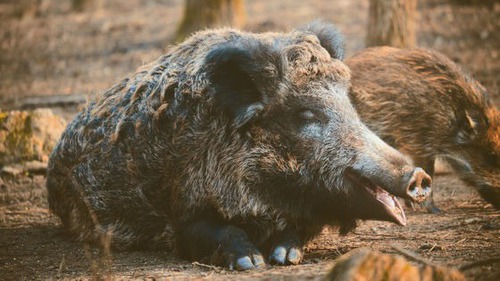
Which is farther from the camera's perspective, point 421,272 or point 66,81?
point 66,81

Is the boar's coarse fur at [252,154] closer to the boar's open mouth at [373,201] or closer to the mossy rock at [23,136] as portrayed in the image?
the boar's open mouth at [373,201]

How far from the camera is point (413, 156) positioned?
7.02m

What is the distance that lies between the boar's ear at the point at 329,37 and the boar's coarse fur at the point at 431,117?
54.1 inches

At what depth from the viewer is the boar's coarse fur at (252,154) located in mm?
4895

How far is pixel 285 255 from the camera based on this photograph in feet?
16.2

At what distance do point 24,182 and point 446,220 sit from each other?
13.8ft

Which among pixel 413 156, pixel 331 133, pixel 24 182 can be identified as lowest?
pixel 24 182

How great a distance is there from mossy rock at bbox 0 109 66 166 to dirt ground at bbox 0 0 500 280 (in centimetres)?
27

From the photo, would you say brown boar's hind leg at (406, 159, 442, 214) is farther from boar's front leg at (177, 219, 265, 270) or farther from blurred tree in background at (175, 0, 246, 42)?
blurred tree in background at (175, 0, 246, 42)

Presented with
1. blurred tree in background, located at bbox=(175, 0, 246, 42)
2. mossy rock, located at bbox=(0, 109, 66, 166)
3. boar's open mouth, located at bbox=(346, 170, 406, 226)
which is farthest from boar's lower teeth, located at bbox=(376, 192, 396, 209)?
blurred tree in background, located at bbox=(175, 0, 246, 42)

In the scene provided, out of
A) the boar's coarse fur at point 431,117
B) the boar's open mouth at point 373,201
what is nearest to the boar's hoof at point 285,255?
the boar's open mouth at point 373,201

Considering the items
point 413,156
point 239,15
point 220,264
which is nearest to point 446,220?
point 413,156

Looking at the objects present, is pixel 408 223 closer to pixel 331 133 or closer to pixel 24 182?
pixel 331 133

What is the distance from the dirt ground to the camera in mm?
5016
